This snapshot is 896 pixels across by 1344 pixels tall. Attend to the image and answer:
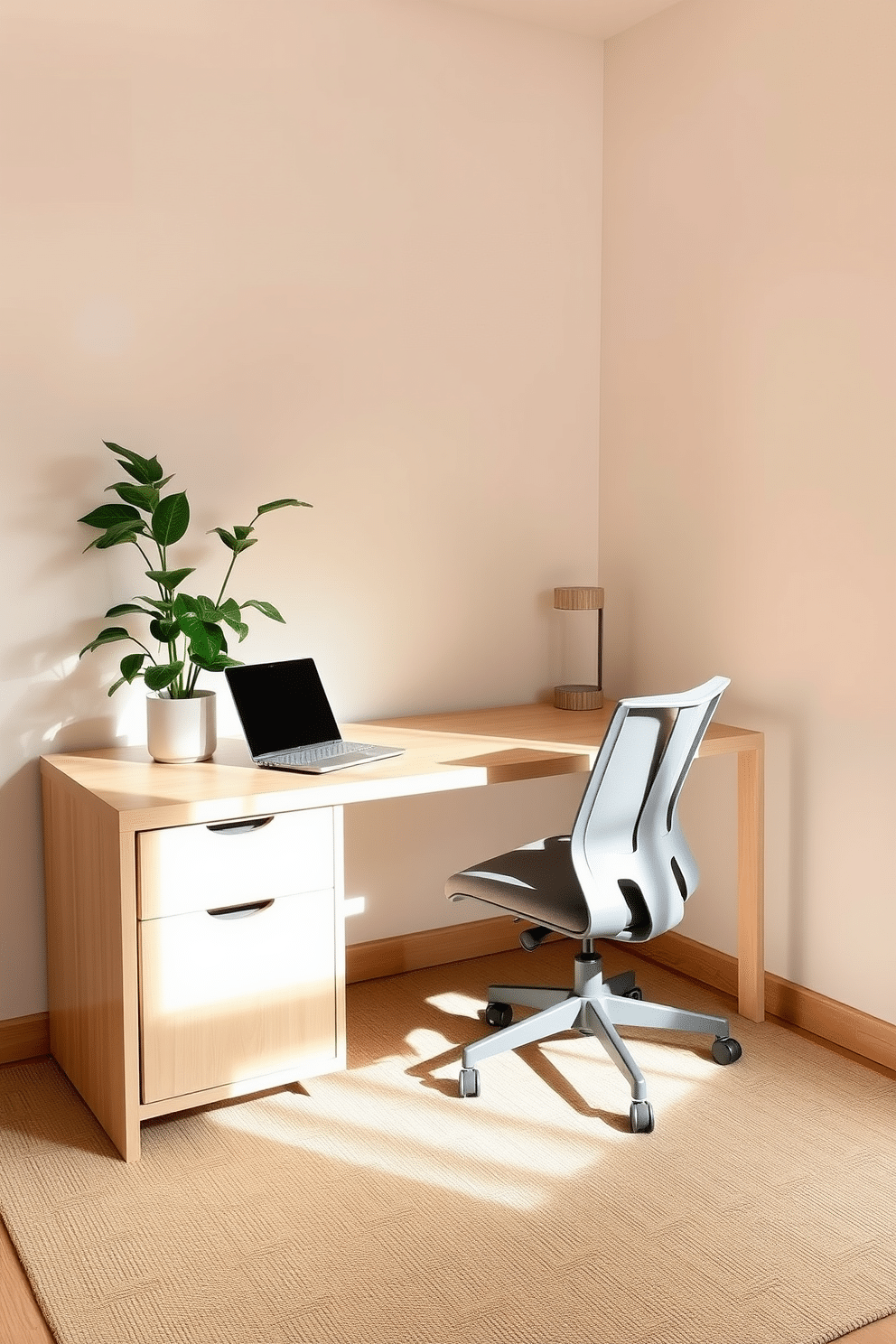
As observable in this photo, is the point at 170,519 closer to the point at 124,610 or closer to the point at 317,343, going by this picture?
the point at 124,610

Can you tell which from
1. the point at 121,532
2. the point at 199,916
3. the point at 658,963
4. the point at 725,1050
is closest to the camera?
the point at 199,916

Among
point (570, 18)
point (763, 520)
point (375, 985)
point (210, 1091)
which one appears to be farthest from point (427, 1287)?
point (570, 18)

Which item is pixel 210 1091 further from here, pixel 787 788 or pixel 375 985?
pixel 787 788

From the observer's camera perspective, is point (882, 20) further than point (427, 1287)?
Yes

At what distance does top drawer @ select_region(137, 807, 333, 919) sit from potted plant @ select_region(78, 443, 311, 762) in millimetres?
341

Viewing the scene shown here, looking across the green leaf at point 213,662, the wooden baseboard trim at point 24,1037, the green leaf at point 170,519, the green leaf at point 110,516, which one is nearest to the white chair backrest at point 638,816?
the green leaf at point 213,662

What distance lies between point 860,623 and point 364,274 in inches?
62.4

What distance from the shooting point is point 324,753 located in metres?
2.77

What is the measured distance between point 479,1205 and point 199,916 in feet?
2.58

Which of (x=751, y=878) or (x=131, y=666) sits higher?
(x=131, y=666)

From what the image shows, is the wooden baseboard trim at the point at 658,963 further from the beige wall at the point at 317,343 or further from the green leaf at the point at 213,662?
the green leaf at the point at 213,662

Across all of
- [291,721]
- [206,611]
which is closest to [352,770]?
[291,721]

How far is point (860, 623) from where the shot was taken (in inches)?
110

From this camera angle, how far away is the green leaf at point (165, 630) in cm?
267
